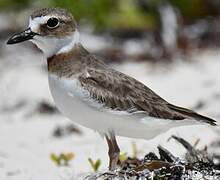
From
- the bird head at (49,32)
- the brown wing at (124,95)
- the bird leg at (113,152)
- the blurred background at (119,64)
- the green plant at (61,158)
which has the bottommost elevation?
the bird leg at (113,152)

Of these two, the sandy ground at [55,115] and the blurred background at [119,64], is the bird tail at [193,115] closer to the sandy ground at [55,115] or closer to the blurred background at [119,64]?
the sandy ground at [55,115]

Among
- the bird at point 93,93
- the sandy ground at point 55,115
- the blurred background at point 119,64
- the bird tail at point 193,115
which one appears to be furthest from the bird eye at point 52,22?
the blurred background at point 119,64

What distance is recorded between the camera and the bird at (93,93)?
4723 millimetres

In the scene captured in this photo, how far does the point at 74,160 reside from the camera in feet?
19.8

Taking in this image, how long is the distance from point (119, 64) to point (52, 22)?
14.9 ft

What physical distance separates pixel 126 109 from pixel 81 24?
5367 mm

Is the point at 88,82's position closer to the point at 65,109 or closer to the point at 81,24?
the point at 65,109

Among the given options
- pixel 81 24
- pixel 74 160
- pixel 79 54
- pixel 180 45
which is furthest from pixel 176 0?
pixel 79 54

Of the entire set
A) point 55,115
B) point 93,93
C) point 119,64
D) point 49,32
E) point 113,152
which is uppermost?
point 119,64

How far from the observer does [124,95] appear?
4.96m

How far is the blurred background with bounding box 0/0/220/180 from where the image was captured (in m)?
6.73

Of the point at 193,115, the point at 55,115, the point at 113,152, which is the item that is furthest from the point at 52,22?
the point at 55,115

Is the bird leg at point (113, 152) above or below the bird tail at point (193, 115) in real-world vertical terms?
below

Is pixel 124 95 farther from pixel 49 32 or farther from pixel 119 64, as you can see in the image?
pixel 119 64
